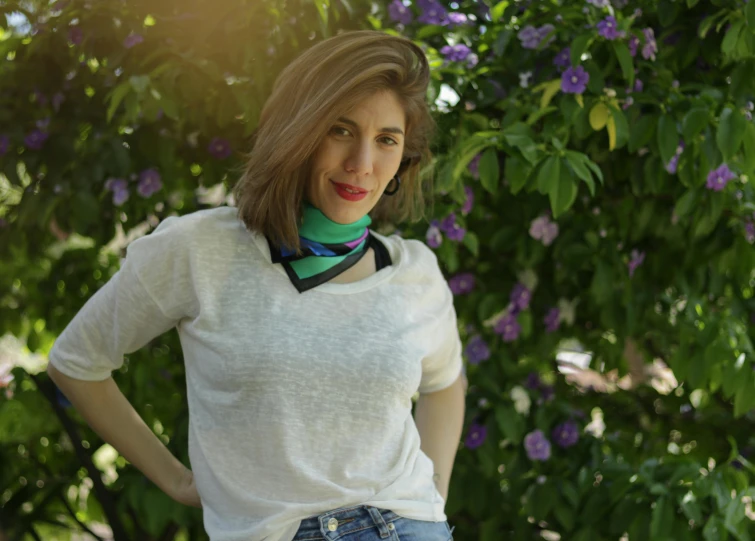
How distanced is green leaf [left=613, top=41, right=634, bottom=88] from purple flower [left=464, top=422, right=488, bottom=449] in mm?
815

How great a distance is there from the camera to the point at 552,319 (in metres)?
2.34

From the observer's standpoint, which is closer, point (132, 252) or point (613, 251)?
point (132, 252)

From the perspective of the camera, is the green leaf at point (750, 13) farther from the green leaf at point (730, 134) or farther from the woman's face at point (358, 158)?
the woman's face at point (358, 158)

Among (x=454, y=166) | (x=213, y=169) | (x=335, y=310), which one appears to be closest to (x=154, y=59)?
(x=213, y=169)

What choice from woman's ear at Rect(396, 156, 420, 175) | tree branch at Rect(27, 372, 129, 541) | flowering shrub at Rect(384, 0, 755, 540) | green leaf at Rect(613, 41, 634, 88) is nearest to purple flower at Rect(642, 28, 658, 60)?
flowering shrub at Rect(384, 0, 755, 540)

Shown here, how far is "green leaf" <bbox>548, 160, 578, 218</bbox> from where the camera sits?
1789mm

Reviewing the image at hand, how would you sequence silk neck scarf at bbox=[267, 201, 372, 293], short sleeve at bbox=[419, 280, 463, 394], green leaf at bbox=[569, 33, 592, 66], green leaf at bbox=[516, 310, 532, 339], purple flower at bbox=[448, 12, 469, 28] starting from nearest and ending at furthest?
silk neck scarf at bbox=[267, 201, 372, 293]
short sleeve at bbox=[419, 280, 463, 394]
green leaf at bbox=[569, 33, 592, 66]
purple flower at bbox=[448, 12, 469, 28]
green leaf at bbox=[516, 310, 532, 339]

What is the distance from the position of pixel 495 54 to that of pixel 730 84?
51 cm

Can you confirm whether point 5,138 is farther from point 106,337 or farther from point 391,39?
point 391,39

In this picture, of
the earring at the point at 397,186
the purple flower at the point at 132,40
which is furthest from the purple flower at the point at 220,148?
the earring at the point at 397,186

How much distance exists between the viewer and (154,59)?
6.79 ft

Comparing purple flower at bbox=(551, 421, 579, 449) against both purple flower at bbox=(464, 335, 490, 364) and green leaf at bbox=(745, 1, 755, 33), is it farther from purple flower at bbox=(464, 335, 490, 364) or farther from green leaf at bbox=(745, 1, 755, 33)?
green leaf at bbox=(745, 1, 755, 33)

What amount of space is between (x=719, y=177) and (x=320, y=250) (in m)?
0.98

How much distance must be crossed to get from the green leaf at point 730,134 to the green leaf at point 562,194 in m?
0.34
